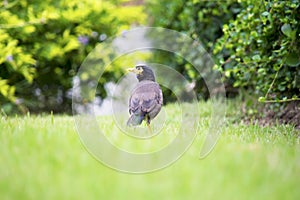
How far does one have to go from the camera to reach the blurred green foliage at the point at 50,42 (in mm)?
4918

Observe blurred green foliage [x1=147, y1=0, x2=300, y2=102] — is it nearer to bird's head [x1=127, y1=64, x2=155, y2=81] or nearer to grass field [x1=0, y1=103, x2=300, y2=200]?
bird's head [x1=127, y1=64, x2=155, y2=81]

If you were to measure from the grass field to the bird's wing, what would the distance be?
0.36 meters

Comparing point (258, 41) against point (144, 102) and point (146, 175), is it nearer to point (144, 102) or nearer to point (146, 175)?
point (144, 102)

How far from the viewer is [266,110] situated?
4250 mm

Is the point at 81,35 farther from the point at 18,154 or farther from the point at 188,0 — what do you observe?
the point at 18,154

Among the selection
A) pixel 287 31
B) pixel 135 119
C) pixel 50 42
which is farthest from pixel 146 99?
pixel 50 42

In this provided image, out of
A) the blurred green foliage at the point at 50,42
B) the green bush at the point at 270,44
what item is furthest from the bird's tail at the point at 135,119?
the blurred green foliage at the point at 50,42

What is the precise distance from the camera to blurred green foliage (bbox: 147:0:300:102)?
133 inches

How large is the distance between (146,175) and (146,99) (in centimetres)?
77

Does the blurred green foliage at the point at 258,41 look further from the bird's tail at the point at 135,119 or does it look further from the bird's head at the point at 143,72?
the bird's tail at the point at 135,119

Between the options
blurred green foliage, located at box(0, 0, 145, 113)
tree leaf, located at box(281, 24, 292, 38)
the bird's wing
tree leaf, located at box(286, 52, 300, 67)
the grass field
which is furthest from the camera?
blurred green foliage, located at box(0, 0, 145, 113)

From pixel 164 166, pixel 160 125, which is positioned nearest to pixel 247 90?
pixel 160 125

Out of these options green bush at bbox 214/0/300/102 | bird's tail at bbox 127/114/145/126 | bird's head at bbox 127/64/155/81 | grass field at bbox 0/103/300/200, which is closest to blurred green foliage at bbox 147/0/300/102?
green bush at bbox 214/0/300/102

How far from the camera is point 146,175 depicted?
202 cm
